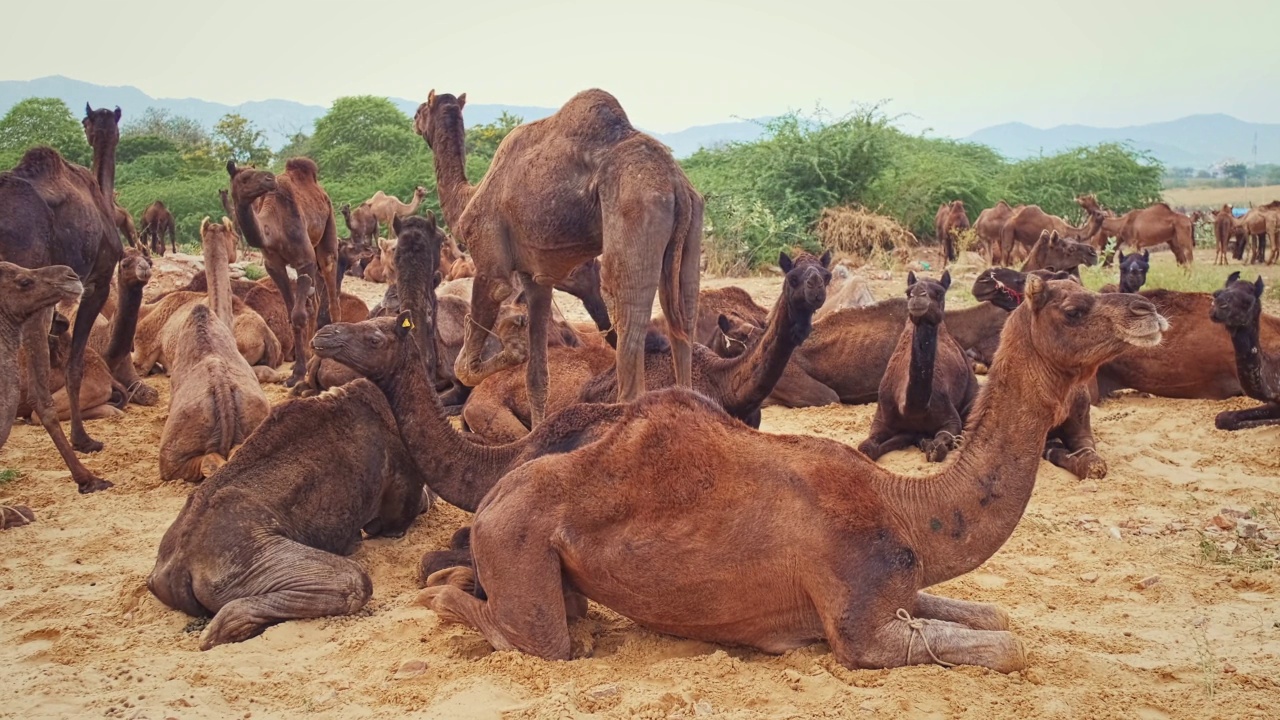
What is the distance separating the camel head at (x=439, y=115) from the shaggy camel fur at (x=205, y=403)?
8.21 feet

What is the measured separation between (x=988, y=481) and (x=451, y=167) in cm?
573

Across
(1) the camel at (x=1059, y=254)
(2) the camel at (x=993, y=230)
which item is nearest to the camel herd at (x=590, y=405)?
(1) the camel at (x=1059, y=254)

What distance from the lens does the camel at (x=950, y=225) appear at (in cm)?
2597

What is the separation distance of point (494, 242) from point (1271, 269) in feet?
81.1

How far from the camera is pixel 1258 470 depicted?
8.66 metres

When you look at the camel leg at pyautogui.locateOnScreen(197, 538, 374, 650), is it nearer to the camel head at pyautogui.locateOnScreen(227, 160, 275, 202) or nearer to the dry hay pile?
the camel head at pyautogui.locateOnScreen(227, 160, 275, 202)

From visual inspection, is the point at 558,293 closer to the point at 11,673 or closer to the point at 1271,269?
the point at 11,673

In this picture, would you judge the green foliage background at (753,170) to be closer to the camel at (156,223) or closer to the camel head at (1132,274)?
the camel at (156,223)

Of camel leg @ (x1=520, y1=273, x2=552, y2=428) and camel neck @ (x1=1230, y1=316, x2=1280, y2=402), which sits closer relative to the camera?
camel leg @ (x1=520, y1=273, x2=552, y2=428)

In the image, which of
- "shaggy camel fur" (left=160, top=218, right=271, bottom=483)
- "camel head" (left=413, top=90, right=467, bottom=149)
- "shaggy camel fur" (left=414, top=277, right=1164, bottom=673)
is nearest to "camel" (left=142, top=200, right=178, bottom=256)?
"shaggy camel fur" (left=160, top=218, right=271, bottom=483)

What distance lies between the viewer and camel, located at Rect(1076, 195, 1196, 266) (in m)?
27.3

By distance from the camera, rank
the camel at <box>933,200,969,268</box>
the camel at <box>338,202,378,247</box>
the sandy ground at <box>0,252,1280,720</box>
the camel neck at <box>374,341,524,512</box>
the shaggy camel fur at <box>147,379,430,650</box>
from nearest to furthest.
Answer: the sandy ground at <box>0,252,1280,720</box> → the shaggy camel fur at <box>147,379,430,650</box> → the camel neck at <box>374,341,524,512</box> → the camel at <box>933,200,969,268</box> → the camel at <box>338,202,378,247</box>

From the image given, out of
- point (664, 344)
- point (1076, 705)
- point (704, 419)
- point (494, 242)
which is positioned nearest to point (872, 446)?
point (664, 344)

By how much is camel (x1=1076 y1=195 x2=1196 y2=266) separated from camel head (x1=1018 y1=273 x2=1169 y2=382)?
22.7m
